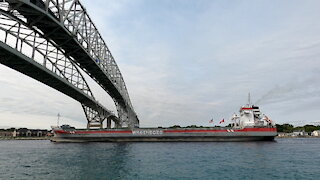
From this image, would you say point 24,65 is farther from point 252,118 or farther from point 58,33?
point 252,118

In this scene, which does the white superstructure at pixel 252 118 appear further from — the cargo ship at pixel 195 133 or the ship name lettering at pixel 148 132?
the ship name lettering at pixel 148 132

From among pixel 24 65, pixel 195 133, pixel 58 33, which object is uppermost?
pixel 58 33

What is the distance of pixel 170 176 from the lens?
16500 millimetres

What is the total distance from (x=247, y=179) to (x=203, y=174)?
3.10 m

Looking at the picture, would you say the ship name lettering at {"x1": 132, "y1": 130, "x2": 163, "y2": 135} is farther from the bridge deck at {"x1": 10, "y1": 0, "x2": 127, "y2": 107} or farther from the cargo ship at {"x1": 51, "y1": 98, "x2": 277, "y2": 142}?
the bridge deck at {"x1": 10, "y1": 0, "x2": 127, "y2": 107}

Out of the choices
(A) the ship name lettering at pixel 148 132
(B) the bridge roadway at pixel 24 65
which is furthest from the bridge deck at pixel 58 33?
(A) the ship name lettering at pixel 148 132

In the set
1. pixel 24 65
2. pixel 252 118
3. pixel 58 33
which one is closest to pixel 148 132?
pixel 252 118

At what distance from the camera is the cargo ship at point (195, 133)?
179 ft

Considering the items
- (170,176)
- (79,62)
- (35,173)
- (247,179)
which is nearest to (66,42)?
(79,62)

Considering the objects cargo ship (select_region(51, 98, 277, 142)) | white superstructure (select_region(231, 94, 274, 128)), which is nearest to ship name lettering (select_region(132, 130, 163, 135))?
cargo ship (select_region(51, 98, 277, 142))

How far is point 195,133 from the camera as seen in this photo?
188 feet

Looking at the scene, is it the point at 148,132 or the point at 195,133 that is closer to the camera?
the point at 195,133

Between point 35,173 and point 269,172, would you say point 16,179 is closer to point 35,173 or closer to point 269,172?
point 35,173

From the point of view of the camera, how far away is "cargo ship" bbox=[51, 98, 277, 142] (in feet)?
179
